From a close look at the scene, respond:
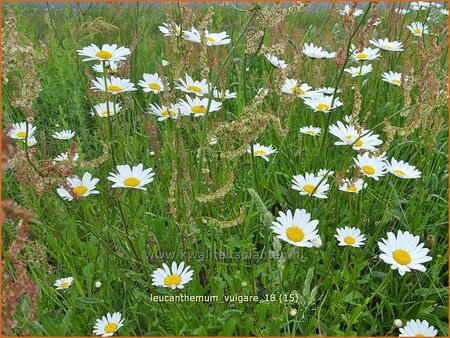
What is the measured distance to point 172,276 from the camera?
5.49ft

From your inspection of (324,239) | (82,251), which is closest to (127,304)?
(82,251)

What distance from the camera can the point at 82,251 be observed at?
2.02 meters

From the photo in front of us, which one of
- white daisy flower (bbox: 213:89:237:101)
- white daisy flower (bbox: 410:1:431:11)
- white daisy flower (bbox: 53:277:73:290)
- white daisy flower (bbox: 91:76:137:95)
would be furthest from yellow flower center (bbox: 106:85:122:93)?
white daisy flower (bbox: 410:1:431:11)

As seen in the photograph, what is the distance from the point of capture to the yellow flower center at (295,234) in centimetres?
160

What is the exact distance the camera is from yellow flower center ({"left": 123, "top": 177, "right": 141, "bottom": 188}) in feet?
5.84

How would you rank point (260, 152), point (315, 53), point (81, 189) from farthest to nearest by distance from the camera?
point (315, 53) < point (260, 152) < point (81, 189)

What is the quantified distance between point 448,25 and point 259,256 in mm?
1263

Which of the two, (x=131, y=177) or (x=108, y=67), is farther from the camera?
(x=108, y=67)

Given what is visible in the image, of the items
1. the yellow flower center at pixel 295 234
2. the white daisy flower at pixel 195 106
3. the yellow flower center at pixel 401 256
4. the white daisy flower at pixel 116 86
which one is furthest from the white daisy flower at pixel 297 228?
the white daisy flower at pixel 116 86

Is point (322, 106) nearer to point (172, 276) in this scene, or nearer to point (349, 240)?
point (349, 240)

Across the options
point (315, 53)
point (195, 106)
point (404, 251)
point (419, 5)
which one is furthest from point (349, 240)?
point (419, 5)

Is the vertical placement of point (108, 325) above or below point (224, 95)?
below

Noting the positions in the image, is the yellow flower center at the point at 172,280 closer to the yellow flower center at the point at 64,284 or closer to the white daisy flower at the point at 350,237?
the yellow flower center at the point at 64,284

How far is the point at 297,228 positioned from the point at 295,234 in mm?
46
